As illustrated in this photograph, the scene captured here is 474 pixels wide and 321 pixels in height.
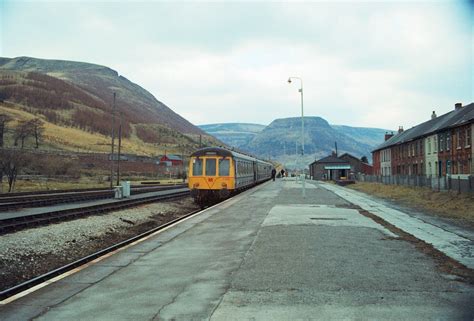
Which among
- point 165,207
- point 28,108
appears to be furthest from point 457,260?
point 28,108

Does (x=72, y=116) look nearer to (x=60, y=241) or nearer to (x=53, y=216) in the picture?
(x=53, y=216)

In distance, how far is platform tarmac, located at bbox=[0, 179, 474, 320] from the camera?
18.8 ft

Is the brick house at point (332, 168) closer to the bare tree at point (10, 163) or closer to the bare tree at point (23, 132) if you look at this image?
the bare tree at point (23, 132)

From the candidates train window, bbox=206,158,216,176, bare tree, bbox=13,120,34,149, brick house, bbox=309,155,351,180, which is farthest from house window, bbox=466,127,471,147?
bare tree, bbox=13,120,34,149

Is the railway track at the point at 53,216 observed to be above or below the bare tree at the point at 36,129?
below

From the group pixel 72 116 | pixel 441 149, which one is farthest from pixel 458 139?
pixel 72 116

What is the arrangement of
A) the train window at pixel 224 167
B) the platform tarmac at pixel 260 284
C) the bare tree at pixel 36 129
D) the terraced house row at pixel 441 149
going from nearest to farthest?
the platform tarmac at pixel 260 284 → the train window at pixel 224 167 → the terraced house row at pixel 441 149 → the bare tree at pixel 36 129

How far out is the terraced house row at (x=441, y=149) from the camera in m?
36.9

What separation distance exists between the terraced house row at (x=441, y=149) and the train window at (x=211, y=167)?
14498 millimetres

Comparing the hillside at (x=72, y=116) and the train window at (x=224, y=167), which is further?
the hillside at (x=72, y=116)

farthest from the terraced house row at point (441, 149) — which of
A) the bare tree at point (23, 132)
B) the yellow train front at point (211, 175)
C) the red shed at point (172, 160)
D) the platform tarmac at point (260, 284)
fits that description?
the bare tree at point (23, 132)

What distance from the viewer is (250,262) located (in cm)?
856

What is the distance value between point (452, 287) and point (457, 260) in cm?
222

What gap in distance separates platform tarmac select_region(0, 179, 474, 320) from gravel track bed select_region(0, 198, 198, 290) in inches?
80.6
